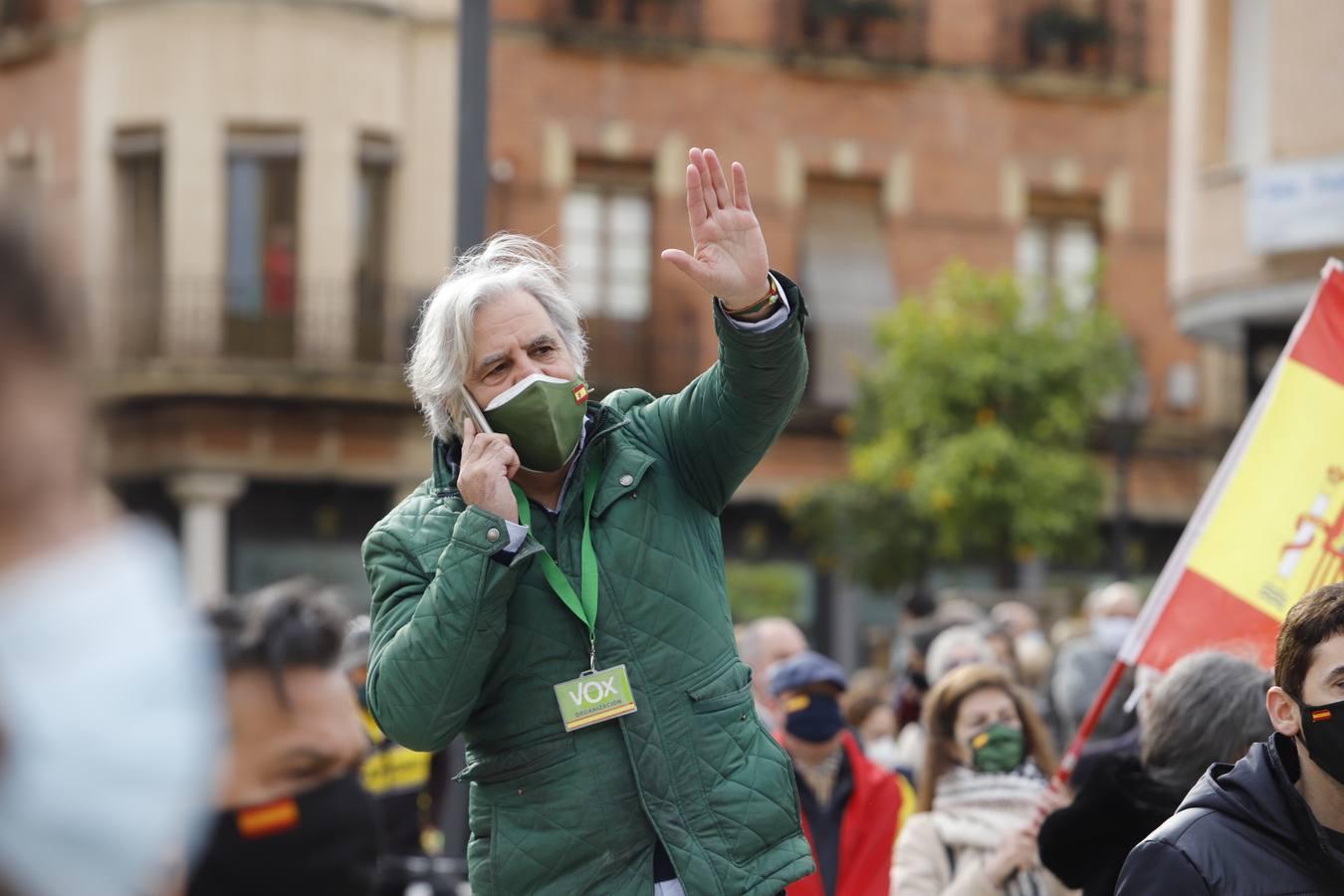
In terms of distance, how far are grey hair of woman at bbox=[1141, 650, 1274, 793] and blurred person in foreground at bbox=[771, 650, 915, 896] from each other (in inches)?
62.6

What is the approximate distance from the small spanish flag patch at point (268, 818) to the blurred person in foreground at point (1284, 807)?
4.90 feet

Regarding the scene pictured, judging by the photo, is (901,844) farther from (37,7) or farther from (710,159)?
(37,7)

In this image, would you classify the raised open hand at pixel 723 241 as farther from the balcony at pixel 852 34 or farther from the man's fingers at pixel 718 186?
the balcony at pixel 852 34

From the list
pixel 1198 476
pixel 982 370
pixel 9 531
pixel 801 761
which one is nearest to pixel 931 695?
pixel 801 761

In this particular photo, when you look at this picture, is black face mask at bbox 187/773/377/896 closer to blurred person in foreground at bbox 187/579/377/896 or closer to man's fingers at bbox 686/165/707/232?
blurred person in foreground at bbox 187/579/377/896

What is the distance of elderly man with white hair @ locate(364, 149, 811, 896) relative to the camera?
3746mm

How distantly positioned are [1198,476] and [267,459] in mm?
12697

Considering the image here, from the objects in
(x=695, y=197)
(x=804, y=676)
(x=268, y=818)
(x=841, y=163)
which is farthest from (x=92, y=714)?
(x=841, y=163)

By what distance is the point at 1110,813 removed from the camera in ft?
16.0

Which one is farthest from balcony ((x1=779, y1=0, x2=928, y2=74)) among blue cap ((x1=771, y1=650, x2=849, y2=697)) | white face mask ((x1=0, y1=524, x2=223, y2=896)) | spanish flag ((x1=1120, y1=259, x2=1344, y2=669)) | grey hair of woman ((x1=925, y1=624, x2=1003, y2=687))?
white face mask ((x1=0, y1=524, x2=223, y2=896))

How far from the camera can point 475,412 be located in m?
3.96

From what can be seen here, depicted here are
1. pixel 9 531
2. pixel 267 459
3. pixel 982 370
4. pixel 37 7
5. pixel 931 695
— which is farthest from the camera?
pixel 37 7

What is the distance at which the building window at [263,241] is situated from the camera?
25.1 metres

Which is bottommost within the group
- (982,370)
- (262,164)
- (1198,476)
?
(1198,476)
